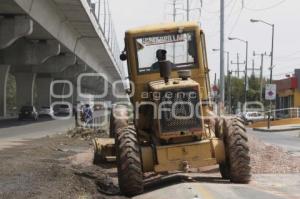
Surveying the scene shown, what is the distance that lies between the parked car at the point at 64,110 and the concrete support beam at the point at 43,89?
2.52m

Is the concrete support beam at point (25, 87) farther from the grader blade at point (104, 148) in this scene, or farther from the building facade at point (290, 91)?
the grader blade at point (104, 148)

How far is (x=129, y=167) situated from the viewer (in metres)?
13.7

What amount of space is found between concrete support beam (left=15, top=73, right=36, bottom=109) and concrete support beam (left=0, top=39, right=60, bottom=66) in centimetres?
1911

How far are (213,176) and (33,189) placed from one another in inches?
189

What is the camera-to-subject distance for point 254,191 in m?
12.7

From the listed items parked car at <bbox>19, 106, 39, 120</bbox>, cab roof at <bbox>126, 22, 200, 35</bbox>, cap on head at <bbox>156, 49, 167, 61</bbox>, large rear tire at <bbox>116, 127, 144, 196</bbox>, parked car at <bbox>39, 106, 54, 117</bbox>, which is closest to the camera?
large rear tire at <bbox>116, 127, 144, 196</bbox>

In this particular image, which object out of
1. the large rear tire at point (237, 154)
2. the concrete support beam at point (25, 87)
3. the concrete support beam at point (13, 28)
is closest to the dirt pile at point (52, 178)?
the large rear tire at point (237, 154)

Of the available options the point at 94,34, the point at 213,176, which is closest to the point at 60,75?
the point at 94,34

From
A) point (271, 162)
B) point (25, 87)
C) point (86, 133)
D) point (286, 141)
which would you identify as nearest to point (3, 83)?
point (25, 87)

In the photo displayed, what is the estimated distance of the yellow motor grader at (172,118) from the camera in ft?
45.1

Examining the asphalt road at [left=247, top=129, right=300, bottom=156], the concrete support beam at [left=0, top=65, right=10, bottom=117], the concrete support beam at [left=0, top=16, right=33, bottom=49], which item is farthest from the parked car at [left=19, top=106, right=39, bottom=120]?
the asphalt road at [left=247, top=129, right=300, bottom=156]

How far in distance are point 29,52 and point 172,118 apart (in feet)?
158

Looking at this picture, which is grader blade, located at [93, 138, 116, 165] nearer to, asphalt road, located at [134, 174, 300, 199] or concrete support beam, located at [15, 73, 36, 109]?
asphalt road, located at [134, 174, 300, 199]

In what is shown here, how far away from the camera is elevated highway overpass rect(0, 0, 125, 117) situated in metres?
42.8
